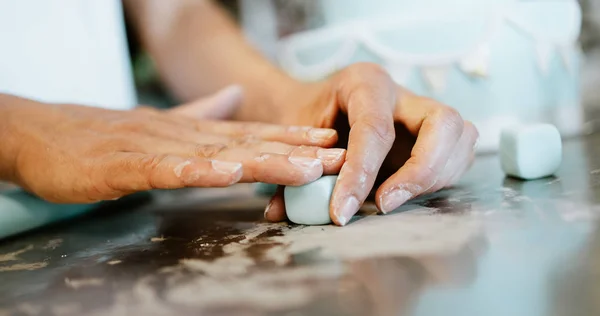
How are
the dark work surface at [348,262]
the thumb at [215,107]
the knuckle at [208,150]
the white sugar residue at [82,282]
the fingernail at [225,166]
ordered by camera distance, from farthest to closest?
1. the thumb at [215,107]
2. the knuckle at [208,150]
3. the fingernail at [225,166]
4. the white sugar residue at [82,282]
5. the dark work surface at [348,262]

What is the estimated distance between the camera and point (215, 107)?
1266 millimetres

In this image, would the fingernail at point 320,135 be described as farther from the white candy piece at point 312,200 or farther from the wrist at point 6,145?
the wrist at point 6,145

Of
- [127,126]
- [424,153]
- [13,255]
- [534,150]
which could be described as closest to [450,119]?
[424,153]

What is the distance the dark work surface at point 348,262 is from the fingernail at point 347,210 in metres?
0.02

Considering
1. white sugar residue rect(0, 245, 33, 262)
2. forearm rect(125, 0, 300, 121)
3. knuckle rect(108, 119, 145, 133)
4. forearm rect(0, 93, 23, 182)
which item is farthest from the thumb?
white sugar residue rect(0, 245, 33, 262)

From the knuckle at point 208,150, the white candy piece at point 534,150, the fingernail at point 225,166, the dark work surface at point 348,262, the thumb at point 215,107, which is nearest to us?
the dark work surface at point 348,262

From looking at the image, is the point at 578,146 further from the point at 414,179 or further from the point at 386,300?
the point at 386,300

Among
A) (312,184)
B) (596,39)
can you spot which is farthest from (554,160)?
(596,39)

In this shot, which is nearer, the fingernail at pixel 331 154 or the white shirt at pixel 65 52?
the fingernail at pixel 331 154

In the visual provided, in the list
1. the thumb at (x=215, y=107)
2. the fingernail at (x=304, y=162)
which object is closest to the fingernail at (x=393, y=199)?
the fingernail at (x=304, y=162)

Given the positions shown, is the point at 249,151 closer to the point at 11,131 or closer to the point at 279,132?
the point at 279,132

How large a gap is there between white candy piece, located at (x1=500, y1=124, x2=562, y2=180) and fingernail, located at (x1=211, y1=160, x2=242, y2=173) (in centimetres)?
52

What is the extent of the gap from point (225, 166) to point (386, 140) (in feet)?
0.84

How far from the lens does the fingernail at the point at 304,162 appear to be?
756mm
